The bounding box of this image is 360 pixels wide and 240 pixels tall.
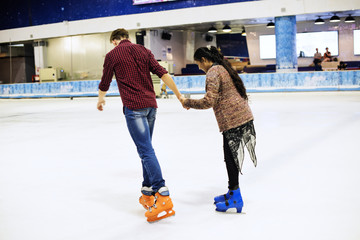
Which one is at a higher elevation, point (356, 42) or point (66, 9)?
point (66, 9)

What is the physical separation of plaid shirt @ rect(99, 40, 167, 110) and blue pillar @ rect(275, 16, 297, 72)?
47.6 feet

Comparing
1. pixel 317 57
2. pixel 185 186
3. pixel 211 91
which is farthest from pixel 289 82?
pixel 211 91

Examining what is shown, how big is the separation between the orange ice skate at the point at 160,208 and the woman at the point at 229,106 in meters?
0.34

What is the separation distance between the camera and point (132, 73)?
282 centimetres

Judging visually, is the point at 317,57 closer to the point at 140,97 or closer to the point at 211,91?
the point at 211,91

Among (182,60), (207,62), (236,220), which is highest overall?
(182,60)

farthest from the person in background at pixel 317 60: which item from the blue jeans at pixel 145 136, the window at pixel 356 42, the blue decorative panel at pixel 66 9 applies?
the blue jeans at pixel 145 136

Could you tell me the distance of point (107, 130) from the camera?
7.61 meters

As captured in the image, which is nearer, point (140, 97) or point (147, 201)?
point (140, 97)

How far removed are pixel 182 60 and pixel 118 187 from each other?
19.9 m

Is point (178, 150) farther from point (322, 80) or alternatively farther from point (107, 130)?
point (322, 80)

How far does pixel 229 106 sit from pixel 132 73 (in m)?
0.67

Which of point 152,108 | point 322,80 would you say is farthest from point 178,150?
point 322,80

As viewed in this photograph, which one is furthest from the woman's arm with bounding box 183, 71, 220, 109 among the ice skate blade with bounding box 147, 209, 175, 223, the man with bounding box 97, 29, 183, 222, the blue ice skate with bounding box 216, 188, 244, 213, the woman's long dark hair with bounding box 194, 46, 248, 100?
the ice skate blade with bounding box 147, 209, 175, 223
